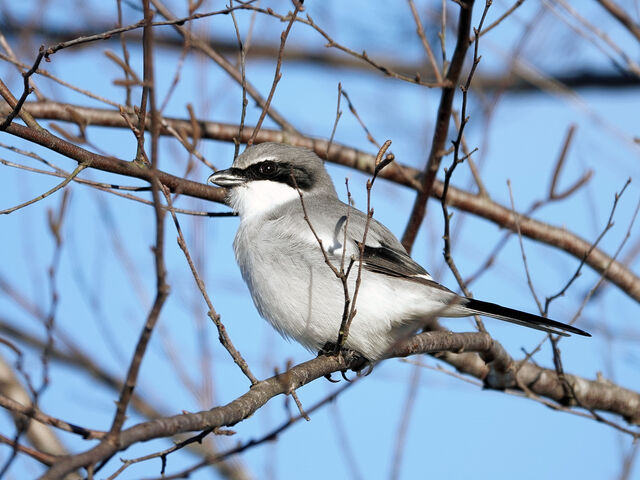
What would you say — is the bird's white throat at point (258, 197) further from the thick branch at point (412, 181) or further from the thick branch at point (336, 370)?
the thick branch at point (336, 370)

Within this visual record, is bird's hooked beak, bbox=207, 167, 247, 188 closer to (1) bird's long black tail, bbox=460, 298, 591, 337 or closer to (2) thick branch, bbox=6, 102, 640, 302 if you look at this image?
(2) thick branch, bbox=6, 102, 640, 302

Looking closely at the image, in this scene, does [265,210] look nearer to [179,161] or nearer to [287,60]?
[179,161]

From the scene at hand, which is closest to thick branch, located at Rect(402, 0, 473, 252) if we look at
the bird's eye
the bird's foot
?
the bird's eye

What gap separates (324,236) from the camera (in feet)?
10.5

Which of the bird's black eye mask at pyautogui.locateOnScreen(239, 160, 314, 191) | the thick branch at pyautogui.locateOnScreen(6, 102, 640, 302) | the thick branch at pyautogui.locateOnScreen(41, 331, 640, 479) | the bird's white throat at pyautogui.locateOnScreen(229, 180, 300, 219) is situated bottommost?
the thick branch at pyautogui.locateOnScreen(41, 331, 640, 479)

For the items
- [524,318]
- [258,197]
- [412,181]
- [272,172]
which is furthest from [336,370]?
[412,181]

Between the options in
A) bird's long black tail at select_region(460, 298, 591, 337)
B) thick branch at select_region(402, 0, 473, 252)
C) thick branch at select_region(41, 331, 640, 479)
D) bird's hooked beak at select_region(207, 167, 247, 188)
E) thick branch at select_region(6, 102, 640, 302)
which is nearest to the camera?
thick branch at select_region(41, 331, 640, 479)

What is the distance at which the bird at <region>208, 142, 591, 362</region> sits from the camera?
3078 mm

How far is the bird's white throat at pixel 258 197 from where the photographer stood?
3604 millimetres

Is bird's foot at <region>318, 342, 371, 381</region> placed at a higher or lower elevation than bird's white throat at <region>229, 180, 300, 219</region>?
lower

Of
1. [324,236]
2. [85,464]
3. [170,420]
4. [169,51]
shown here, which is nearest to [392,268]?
[324,236]

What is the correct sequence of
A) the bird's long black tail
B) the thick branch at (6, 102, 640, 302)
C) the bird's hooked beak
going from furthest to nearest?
the thick branch at (6, 102, 640, 302) → the bird's hooked beak → the bird's long black tail

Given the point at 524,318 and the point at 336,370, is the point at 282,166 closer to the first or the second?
the point at 336,370

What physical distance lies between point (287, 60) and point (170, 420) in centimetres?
768
